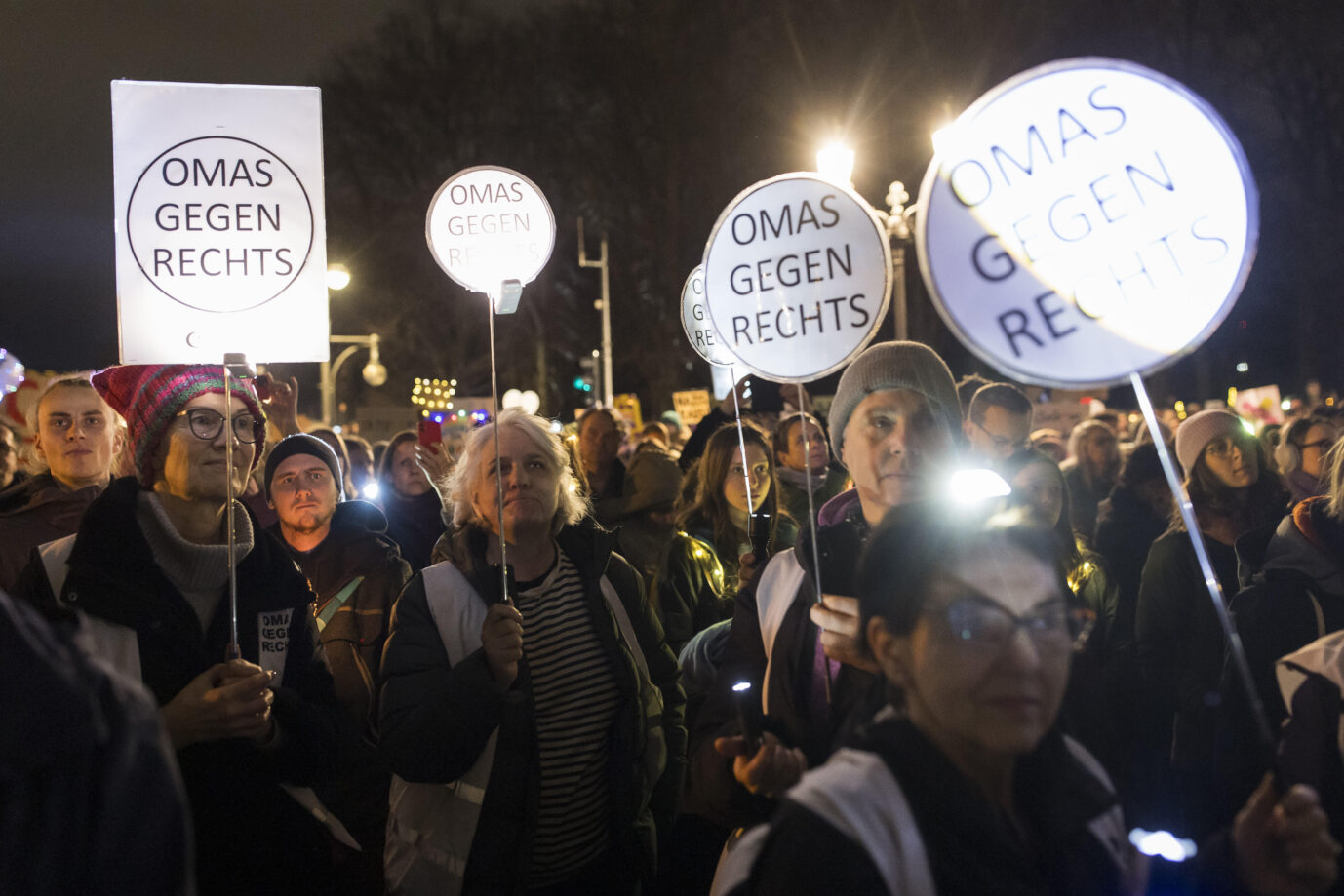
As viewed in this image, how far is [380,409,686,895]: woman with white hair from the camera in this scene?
293 cm

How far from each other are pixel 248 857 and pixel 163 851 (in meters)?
1.45

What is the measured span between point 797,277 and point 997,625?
68.1 inches

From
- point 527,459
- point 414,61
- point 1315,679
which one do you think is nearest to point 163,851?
point 1315,679

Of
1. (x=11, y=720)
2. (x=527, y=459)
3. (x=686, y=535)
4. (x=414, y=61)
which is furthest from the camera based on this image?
(x=414, y=61)

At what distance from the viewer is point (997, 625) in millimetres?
1494

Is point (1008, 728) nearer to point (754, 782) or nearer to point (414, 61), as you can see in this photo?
point (754, 782)

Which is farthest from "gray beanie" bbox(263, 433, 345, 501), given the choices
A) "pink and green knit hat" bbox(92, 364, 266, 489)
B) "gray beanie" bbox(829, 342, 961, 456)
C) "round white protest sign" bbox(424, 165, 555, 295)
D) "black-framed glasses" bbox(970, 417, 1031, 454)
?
"black-framed glasses" bbox(970, 417, 1031, 454)

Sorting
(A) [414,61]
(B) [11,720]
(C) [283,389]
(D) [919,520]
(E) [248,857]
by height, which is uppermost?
(A) [414,61]

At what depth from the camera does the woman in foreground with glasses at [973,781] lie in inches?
55.7

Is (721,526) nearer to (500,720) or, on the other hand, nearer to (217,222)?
(500,720)

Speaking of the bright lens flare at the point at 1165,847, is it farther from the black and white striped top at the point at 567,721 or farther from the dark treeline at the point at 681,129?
the dark treeline at the point at 681,129

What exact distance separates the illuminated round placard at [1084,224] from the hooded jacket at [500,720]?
1.65 m

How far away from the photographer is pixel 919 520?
159 cm

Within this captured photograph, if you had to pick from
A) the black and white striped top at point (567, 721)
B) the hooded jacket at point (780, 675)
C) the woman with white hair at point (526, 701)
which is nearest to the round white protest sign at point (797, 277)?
the hooded jacket at point (780, 675)
